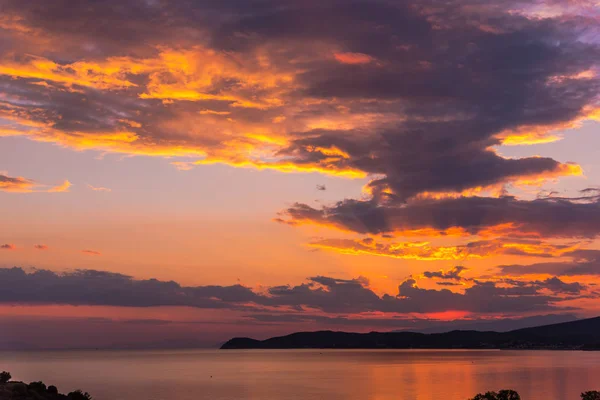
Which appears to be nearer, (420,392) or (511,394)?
(511,394)

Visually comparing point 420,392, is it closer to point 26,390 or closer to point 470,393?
point 470,393

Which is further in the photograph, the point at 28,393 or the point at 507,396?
the point at 28,393

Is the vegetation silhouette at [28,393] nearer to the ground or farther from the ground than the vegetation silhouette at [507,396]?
nearer to the ground

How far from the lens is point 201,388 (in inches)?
7717

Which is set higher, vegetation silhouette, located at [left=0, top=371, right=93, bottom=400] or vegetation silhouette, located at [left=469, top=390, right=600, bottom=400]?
vegetation silhouette, located at [left=469, top=390, right=600, bottom=400]

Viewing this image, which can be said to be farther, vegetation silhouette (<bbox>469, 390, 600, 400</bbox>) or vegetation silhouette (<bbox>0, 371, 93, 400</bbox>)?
vegetation silhouette (<bbox>0, 371, 93, 400</bbox>)

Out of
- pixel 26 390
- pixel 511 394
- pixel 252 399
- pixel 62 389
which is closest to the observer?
pixel 511 394

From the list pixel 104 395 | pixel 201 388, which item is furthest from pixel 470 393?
pixel 104 395

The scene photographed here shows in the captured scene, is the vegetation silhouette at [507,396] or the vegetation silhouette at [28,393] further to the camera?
the vegetation silhouette at [28,393]

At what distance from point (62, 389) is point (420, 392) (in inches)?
4173

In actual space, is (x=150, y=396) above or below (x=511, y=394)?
below

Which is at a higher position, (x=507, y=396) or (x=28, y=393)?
(x=507, y=396)

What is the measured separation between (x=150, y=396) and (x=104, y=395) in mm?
12109

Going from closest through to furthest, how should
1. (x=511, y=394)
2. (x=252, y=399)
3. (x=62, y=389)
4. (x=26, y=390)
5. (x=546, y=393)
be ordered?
(x=511, y=394) < (x=26, y=390) < (x=252, y=399) < (x=546, y=393) < (x=62, y=389)
